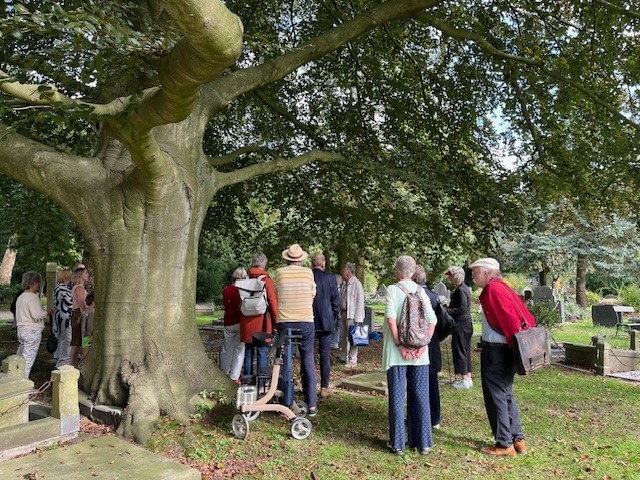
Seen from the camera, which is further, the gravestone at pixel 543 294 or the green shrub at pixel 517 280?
the green shrub at pixel 517 280

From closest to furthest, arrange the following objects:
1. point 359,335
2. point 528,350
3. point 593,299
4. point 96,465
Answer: point 96,465 → point 528,350 → point 359,335 → point 593,299

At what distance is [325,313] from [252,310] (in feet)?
4.10

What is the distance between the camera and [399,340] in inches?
212

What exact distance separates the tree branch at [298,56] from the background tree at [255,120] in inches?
1.0

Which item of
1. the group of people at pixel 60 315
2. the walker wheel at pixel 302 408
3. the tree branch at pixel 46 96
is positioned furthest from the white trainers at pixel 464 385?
the tree branch at pixel 46 96

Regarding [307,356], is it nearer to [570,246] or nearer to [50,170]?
[50,170]

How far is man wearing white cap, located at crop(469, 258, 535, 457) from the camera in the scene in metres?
5.38

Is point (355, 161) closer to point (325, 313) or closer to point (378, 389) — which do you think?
point (325, 313)

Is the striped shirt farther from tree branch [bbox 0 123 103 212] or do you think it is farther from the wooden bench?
the wooden bench

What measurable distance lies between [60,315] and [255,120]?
6.57 meters

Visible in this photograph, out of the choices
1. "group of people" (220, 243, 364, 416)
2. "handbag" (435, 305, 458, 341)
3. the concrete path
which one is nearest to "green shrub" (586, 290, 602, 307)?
"group of people" (220, 243, 364, 416)

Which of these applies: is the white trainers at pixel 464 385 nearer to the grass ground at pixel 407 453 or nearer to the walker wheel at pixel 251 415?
the grass ground at pixel 407 453

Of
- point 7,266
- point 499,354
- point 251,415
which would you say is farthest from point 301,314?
point 7,266

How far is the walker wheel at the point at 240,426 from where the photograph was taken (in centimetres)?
566
